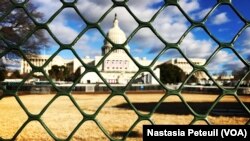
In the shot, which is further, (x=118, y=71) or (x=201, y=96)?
(x=118, y=71)

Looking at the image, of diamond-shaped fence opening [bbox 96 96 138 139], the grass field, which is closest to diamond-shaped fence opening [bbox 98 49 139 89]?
the grass field

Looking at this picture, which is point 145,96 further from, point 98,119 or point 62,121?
point 98,119

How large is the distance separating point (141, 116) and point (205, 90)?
49.4 meters

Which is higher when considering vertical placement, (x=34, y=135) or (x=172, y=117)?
(x=34, y=135)

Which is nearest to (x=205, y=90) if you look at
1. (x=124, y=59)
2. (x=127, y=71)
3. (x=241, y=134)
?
(x=124, y=59)

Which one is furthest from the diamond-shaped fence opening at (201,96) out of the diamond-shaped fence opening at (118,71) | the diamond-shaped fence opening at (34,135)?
the diamond-shaped fence opening at (118,71)

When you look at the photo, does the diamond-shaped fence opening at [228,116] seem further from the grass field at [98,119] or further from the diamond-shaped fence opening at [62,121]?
the diamond-shaped fence opening at [62,121]

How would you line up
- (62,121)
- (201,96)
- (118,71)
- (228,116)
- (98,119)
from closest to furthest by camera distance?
(98,119) < (62,121) < (228,116) < (201,96) < (118,71)

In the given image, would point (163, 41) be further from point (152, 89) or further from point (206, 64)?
point (152, 89)

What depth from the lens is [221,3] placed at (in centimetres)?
172

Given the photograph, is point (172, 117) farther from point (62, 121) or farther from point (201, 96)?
point (201, 96)

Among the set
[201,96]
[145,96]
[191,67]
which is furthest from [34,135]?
[201,96]

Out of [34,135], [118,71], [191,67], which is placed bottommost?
[118,71]

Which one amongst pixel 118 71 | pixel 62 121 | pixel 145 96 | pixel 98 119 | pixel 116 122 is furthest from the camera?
pixel 118 71
